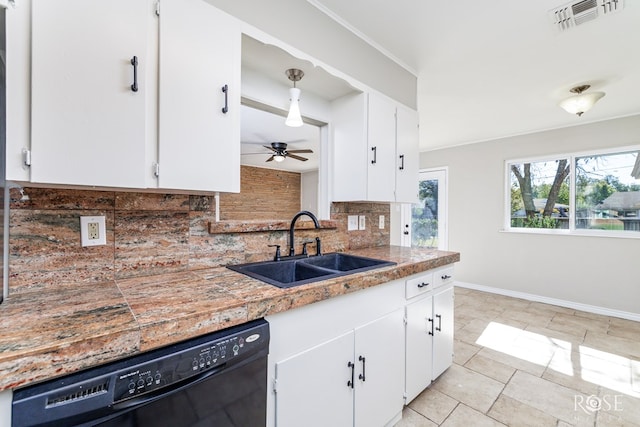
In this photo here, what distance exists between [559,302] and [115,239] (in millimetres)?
4995

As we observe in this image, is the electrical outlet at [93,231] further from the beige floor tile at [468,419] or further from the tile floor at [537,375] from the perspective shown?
the beige floor tile at [468,419]

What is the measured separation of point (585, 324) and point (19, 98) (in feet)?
15.9

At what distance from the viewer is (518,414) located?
179 cm

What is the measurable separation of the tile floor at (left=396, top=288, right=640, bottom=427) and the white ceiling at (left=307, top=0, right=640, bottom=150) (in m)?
2.47

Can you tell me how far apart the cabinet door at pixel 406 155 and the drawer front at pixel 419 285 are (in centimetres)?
66

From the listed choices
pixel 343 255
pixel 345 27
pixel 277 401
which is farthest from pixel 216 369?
pixel 345 27

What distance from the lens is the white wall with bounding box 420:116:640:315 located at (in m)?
3.40

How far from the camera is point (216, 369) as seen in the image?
0.86m

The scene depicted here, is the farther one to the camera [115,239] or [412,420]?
[412,420]

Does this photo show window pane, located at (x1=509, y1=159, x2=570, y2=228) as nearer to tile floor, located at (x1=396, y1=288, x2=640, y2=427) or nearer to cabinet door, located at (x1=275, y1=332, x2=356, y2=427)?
tile floor, located at (x1=396, y1=288, x2=640, y2=427)

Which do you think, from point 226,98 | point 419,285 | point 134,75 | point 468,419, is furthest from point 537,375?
point 134,75

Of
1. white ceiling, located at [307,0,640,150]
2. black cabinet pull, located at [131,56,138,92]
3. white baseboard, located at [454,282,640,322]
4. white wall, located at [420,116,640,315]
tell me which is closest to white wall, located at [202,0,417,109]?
white ceiling, located at [307,0,640,150]

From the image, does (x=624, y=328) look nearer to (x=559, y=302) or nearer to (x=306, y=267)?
(x=559, y=302)

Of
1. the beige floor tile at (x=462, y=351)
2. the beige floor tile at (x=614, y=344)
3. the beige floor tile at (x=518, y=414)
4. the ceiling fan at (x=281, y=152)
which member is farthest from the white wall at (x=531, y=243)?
the ceiling fan at (x=281, y=152)
